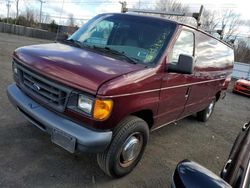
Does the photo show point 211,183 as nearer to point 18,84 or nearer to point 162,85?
point 162,85

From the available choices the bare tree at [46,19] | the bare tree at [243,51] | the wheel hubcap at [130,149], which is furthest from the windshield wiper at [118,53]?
the bare tree at [46,19]

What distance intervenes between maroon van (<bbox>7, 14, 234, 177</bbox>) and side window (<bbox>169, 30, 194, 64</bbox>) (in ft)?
0.05

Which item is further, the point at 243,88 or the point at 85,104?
the point at 243,88

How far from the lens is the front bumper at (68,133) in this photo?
8.77 ft

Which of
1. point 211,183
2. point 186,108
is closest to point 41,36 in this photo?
point 186,108

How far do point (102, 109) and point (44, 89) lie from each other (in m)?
0.87

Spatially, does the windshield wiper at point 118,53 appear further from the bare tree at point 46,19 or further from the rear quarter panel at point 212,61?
the bare tree at point 46,19

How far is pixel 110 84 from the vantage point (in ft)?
8.81

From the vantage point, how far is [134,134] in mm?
3326

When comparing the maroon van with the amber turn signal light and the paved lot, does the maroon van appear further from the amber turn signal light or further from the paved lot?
the paved lot

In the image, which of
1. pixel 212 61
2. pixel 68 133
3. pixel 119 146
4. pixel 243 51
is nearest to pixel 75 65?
pixel 68 133

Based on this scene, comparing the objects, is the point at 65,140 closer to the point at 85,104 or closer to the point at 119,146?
the point at 85,104

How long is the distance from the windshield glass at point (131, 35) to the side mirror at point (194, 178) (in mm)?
1892

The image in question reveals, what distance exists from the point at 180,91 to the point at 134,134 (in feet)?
4.14
